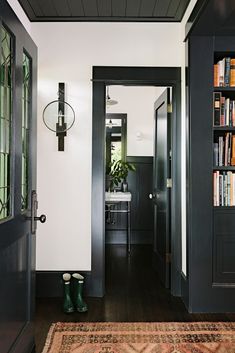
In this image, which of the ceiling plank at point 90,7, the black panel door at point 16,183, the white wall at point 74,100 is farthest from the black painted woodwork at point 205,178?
the black panel door at point 16,183

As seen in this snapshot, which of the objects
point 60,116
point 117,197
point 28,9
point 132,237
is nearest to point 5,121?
point 60,116

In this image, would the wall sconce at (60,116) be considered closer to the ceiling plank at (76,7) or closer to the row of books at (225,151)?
the ceiling plank at (76,7)

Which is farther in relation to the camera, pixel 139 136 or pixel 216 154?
pixel 139 136

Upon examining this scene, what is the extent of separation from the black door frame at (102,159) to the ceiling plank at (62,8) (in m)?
0.55

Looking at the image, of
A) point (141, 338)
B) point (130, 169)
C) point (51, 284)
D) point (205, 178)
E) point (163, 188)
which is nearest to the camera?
point (141, 338)

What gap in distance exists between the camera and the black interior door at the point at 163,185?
327cm

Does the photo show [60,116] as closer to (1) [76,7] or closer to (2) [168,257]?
(1) [76,7]

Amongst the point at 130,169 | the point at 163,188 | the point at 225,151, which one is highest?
the point at 225,151

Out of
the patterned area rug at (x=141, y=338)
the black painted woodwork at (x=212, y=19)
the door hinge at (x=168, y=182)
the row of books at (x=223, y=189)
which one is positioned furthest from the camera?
the door hinge at (x=168, y=182)

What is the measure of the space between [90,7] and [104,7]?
0.13 meters

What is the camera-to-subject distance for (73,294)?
2871mm

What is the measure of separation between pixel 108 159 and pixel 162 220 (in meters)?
2.17

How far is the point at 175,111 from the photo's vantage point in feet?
10.4

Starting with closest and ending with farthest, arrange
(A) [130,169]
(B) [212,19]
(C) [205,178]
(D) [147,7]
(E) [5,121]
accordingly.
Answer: (E) [5,121]
(B) [212,19]
(C) [205,178]
(D) [147,7]
(A) [130,169]
